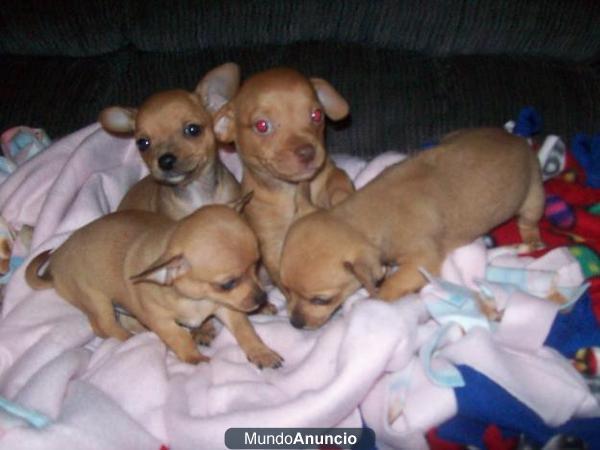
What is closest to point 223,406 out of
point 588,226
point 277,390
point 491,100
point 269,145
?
point 277,390

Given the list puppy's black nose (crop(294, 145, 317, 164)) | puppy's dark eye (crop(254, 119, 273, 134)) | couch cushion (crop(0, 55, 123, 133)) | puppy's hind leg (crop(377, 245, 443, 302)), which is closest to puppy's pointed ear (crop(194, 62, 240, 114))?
puppy's dark eye (crop(254, 119, 273, 134))

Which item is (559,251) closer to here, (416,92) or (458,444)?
(458,444)

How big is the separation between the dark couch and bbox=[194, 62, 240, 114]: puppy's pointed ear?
0.56 m

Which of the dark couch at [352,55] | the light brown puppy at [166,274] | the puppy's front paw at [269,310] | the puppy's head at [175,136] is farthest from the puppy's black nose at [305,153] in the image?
the dark couch at [352,55]

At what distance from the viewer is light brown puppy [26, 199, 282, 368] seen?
282 cm

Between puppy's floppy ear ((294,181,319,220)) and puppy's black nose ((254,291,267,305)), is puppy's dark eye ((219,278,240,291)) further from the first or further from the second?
puppy's floppy ear ((294,181,319,220))

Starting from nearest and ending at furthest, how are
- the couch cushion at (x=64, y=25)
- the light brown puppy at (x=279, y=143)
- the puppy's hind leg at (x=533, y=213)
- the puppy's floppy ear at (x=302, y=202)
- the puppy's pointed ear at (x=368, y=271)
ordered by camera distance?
the puppy's pointed ear at (x=368, y=271) < the light brown puppy at (x=279, y=143) < the puppy's floppy ear at (x=302, y=202) < the puppy's hind leg at (x=533, y=213) < the couch cushion at (x=64, y=25)

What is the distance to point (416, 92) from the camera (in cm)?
Result: 405

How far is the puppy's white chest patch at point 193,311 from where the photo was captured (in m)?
3.03

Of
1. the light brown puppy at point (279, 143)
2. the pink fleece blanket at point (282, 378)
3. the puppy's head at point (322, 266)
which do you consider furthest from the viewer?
the light brown puppy at point (279, 143)

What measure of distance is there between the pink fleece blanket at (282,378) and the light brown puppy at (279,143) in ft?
1.93

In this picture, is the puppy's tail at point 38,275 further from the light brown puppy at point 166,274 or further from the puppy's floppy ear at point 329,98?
the puppy's floppy ear at point 329,98

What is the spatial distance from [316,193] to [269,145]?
0.57m

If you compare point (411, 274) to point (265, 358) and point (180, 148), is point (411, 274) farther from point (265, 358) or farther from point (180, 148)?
point (180, 148)
